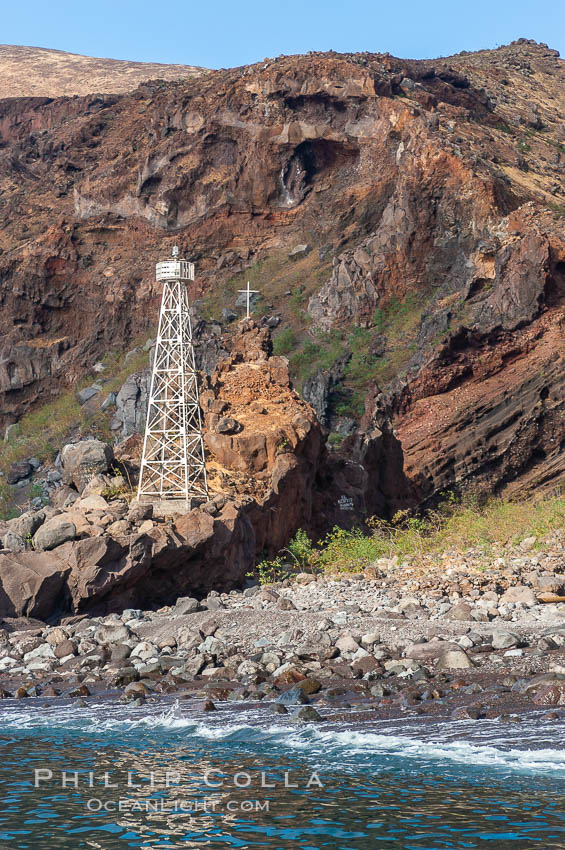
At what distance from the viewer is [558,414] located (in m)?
30.1

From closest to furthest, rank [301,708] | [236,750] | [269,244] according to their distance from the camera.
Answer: [236,750] < [301,708] < [269,244]

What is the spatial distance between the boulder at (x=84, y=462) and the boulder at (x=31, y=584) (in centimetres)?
416

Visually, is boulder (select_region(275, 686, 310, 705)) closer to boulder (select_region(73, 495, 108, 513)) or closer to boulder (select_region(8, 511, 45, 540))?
boulder (select_region(8, 511, 45, 540))

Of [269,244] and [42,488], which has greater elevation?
[269,244]

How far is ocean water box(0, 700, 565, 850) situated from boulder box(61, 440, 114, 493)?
10.3 metres

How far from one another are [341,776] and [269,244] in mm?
54928

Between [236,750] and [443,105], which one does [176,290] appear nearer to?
[236,750]

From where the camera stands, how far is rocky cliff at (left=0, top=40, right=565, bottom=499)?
1286 inches

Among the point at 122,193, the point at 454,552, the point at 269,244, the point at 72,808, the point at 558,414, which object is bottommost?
the point at 72,808

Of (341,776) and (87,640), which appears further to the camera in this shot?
(87,640)

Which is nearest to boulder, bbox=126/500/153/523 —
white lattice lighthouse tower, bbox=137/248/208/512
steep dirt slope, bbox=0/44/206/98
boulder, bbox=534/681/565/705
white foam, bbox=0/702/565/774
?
white lattice lighthouse tower, bbox=137/248/208/512

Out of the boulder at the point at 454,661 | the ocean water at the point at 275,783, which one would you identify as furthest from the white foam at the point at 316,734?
the boulder at the point at 454,661

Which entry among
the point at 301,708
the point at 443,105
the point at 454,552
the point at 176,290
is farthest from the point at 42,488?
the point at 443,105

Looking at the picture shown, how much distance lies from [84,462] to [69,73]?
105153mm
